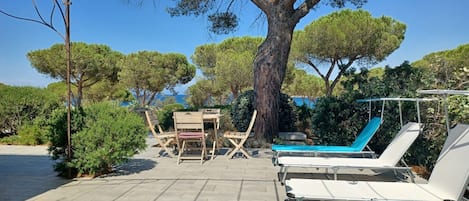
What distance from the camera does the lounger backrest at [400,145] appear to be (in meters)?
4.70

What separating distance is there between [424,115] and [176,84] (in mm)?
17224

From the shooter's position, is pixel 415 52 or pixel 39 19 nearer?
pixel 39 19

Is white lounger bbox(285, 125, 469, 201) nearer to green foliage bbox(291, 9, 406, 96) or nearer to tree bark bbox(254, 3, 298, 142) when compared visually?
tree bark bbox(254, 3, 298, 142)

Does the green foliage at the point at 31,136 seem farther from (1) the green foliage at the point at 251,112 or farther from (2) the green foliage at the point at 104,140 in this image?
(1) the green foliage at the point at 251,112

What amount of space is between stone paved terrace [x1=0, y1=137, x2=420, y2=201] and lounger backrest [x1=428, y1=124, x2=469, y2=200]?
1.61 m

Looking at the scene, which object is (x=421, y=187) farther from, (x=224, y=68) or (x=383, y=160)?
(x=224, y=68)

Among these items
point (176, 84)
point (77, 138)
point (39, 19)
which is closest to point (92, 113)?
point (77, 138)

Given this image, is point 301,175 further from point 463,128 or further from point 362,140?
point 463,128

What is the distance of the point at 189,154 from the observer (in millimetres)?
7344

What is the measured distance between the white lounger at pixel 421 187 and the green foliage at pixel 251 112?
6.64 metres

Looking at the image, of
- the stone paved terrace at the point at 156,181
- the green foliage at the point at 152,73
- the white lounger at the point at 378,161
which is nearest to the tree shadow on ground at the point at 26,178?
the stone paved terrace at the point at 156,181

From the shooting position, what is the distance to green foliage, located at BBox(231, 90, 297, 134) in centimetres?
1022

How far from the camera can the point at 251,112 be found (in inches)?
401

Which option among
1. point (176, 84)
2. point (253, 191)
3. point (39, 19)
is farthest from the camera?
point (176, 84)
